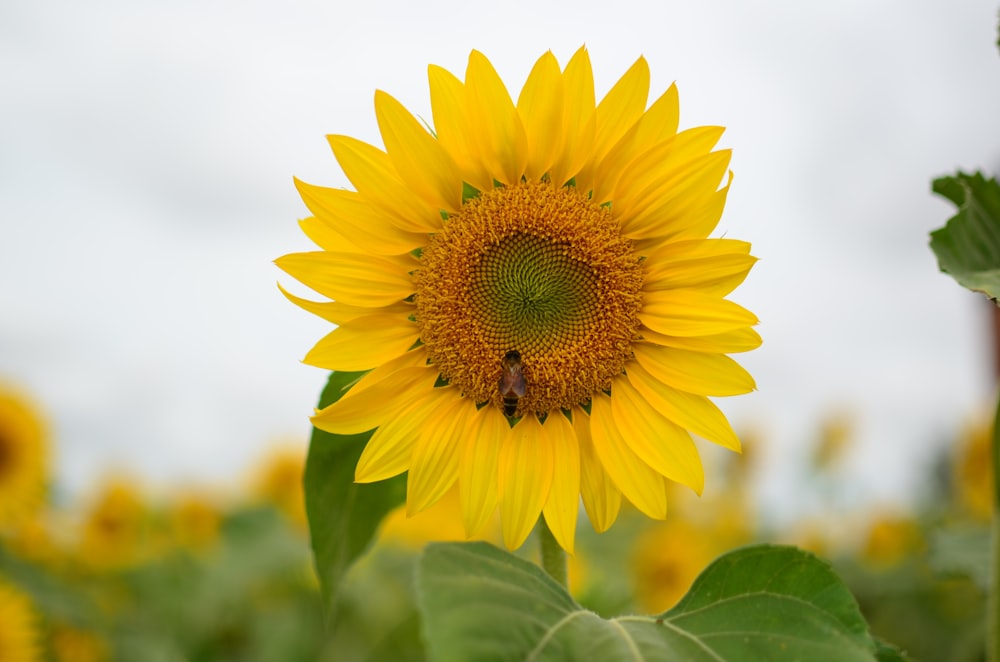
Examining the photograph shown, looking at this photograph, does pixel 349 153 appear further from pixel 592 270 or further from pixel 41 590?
pixel 41 590

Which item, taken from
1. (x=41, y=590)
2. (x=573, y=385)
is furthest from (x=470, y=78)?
(x=41, y=590)

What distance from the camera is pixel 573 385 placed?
161 cm

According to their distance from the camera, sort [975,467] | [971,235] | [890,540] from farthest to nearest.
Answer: [890,540] → [975,467] → [971,235]

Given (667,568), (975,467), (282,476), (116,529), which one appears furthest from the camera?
(282,476)

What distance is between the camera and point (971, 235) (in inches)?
63.7

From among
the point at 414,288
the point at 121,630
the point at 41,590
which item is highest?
the point at 414,288

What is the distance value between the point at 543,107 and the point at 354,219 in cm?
37

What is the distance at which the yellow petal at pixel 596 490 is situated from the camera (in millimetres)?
1503

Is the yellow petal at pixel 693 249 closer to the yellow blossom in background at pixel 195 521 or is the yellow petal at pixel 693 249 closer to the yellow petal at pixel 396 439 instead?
the yellow petal at pixel 396 439

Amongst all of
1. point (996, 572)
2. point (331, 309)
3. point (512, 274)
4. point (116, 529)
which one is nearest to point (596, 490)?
point (512, 274)

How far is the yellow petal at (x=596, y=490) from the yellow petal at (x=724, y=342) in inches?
8.8

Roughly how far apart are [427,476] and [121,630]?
323 cm

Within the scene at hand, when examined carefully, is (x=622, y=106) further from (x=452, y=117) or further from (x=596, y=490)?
(x=596, y=490)

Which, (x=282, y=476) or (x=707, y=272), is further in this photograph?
(x=282, y=476)
